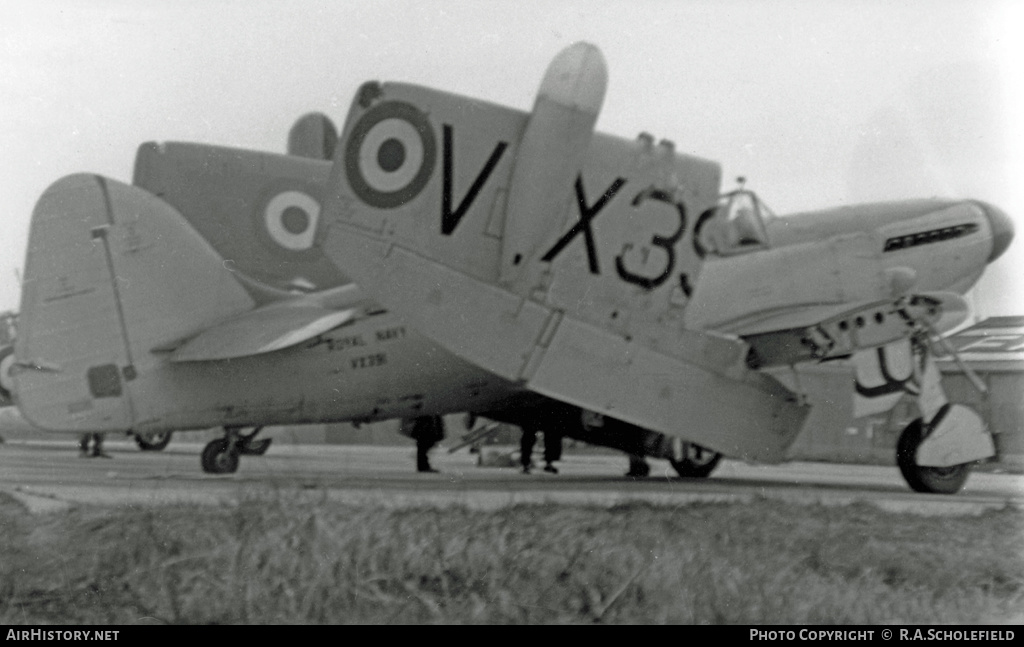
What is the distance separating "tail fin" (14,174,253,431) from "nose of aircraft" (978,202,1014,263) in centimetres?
984

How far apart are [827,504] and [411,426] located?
7.86 m

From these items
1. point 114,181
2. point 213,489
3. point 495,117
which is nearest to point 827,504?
point 495,117

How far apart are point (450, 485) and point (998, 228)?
7.79m

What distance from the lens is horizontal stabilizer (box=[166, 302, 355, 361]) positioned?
14367 millimetres

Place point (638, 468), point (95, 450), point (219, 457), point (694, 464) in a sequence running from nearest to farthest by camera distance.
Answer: point (219, 457) → point (694, 464) → point (638, 468) → point (95, 450)

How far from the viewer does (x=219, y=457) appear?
1567cm

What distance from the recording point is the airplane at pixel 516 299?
40.4 feet

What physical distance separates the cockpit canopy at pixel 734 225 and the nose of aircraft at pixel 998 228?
4203 millimetres

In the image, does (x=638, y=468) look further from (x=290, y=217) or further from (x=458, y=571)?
(x=458, y=571)

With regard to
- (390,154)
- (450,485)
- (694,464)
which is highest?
(390,154)

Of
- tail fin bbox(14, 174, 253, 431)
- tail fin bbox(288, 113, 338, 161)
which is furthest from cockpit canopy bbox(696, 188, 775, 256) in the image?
tail fin bbox(288, 113, 338, 161)

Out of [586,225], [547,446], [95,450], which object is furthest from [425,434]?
[95,450]

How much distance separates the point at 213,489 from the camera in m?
12.0

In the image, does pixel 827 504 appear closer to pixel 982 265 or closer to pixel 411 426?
pixel 982 265
